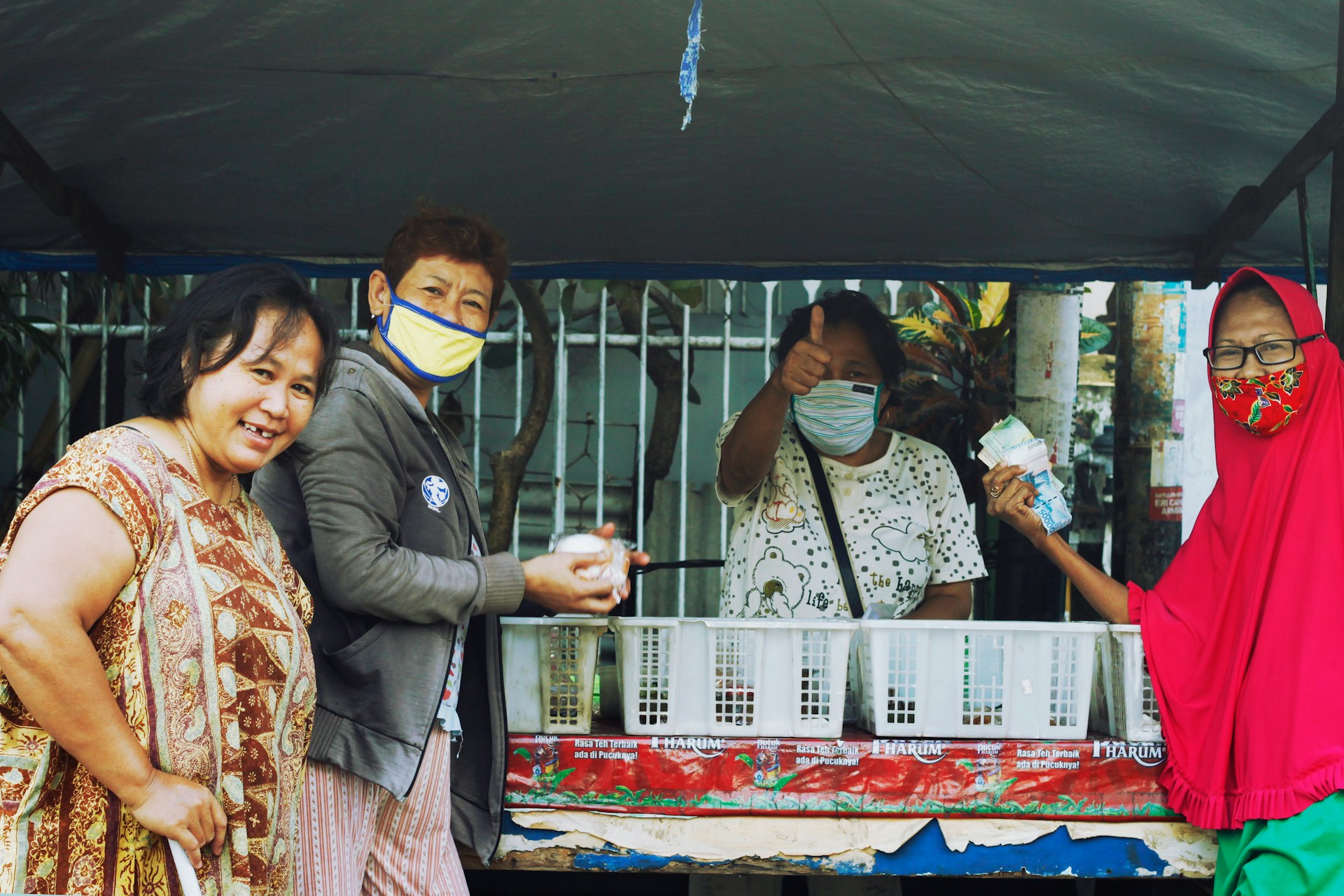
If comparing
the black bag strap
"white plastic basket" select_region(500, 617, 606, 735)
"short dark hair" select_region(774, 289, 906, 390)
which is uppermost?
"short dark hair" select_region(774, 289, 906, 390)

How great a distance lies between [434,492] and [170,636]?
657mm

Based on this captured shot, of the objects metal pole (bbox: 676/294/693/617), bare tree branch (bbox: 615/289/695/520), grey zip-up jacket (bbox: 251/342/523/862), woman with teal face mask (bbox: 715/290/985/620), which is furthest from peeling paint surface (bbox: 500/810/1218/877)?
bare tree branch (bbox: 615/289/695/520)

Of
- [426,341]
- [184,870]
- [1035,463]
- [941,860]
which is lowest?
[941,860]

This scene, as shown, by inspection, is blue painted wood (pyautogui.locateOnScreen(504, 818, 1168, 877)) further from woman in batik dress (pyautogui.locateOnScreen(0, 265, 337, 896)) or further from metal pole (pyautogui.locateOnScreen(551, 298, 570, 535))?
metal pole (pyautogui.locateOnScreen(551, 298, 570, 535))

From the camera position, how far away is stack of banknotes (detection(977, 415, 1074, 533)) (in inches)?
108

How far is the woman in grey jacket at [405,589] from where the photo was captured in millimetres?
2053

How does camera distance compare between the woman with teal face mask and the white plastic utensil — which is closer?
the white plastic utensil

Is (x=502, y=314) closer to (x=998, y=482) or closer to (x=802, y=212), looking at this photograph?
(x=802, y=212)

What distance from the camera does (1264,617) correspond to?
244 centimetres

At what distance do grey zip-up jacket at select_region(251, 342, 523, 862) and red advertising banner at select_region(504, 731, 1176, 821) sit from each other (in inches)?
16.3

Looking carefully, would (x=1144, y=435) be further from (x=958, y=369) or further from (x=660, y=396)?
(x=660, y=396)

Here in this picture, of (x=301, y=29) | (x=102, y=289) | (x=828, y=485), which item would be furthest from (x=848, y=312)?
(x=102, y=289)

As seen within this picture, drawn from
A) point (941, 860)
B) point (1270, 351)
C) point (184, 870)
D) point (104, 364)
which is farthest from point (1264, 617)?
point (104, 364)

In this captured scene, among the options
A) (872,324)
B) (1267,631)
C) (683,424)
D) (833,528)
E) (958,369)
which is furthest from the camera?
(683,424)
